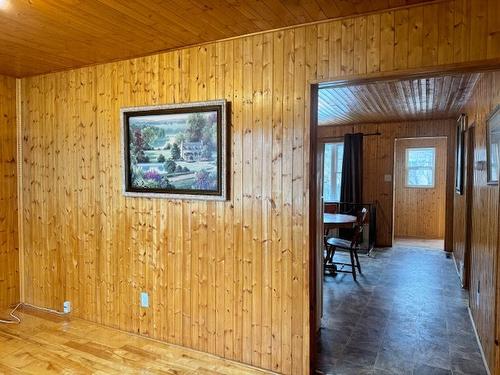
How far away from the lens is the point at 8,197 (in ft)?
12.4

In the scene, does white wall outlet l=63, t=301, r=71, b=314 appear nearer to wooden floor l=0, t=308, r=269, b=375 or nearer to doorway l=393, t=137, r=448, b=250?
wooden floor l=0, t=308, r=269, b=375

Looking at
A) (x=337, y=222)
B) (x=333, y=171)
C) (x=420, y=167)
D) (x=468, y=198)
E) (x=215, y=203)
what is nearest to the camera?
(x=215, y=203)

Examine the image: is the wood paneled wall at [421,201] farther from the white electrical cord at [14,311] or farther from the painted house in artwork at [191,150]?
the white electrical cord at [14,311]

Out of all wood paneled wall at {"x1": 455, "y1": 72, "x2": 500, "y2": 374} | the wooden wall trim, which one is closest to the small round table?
wood paneled wall at {"x1": 455, "y1": 72, "x2": 500, "y2": 374}

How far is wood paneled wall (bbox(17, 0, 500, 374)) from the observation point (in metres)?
2.23

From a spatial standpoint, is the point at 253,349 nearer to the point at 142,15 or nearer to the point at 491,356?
the point at 491,356

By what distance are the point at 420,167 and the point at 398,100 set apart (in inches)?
153

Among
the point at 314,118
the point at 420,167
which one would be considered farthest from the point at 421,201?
the point at 314,118

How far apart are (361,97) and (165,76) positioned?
288 cm

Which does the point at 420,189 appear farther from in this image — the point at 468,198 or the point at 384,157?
the point at 468,198

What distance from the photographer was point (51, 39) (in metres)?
2.66

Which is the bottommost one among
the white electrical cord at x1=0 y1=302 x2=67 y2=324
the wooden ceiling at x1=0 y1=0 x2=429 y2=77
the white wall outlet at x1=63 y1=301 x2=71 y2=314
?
the white electrical cord at x1=0 y1=302 x2=67 y2=324

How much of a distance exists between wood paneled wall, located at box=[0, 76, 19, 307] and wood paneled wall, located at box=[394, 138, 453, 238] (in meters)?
7.15

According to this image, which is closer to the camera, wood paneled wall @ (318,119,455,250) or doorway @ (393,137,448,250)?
wood paneled wall @ (318,119,455,250)
